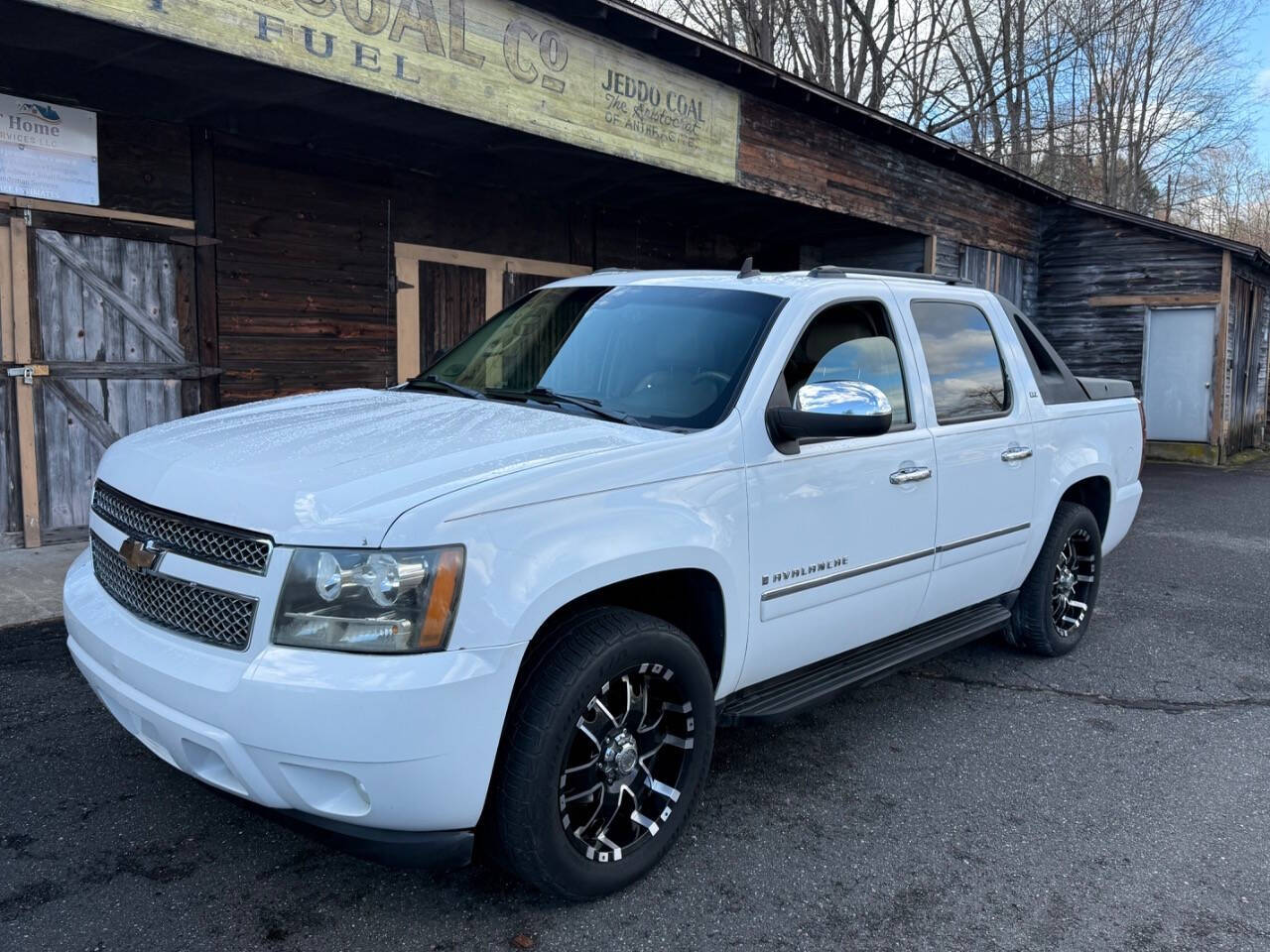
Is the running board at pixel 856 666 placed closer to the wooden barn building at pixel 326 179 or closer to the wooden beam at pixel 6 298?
the wooden barn building at pixel 326 179

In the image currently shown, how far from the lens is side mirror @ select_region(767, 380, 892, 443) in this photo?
10.1 feet

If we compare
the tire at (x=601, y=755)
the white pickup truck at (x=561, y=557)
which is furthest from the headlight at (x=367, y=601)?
the tire at (x=601, y=755)

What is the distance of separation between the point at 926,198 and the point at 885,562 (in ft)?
31.6

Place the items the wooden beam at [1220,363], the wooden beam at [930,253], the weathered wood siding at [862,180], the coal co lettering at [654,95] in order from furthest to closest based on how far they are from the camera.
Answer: the wooden beam at [1220,363] < the wooden beam at [930,253] < the weathered wood siding at [862,180] < the coal co lettering at [654,95]

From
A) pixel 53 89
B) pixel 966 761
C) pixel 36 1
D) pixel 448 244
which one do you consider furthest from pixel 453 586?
pixel 448 244

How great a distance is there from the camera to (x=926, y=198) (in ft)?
39.6

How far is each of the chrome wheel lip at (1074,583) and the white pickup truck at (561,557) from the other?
3.04 ft

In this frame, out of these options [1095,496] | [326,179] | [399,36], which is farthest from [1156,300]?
[399,36]

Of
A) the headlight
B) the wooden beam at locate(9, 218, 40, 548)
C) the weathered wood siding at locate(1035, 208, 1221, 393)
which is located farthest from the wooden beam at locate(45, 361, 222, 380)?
the weathered wood siding at locate(1035, 208, 1221, 393)

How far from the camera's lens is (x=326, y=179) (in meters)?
8.46

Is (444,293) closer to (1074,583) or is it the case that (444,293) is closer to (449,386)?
(449,386)

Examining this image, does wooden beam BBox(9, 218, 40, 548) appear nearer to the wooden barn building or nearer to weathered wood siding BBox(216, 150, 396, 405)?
the wooden barn building

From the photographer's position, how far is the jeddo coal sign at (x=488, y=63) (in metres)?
5.18

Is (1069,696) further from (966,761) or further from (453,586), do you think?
(453,586)
